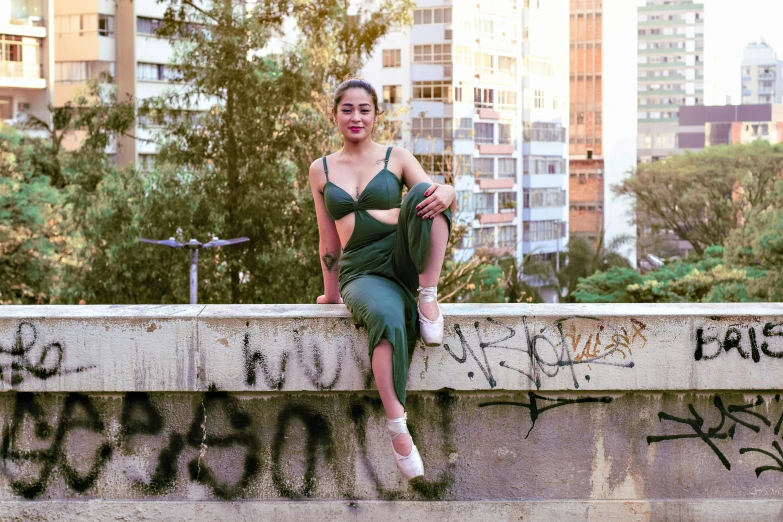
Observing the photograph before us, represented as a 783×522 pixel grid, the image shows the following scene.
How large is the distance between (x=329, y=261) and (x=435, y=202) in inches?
31.8

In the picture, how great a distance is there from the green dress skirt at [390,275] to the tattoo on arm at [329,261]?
0.14 m

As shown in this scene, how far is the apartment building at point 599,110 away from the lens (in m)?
120

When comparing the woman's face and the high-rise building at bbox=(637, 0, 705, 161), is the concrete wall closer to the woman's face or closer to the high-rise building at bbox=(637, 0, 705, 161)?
the woman's face

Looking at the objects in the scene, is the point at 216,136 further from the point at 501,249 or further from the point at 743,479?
the point at 501,249

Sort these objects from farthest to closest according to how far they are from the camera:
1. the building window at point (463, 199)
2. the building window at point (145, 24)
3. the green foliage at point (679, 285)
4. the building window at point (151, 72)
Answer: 1. the building window at point (151, 72)
2. the building window at point (145, 24)
3. the green foliage at point (679, 285)
4. the building window at point (463, 199)

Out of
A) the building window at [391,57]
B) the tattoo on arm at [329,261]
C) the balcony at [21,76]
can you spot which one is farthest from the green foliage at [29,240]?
the building window at [391,57]

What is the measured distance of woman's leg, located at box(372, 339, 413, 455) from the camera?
4.91 meters

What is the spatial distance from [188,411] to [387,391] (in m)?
0.92

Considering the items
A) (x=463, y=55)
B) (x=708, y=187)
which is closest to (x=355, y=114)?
(x=708, y=187)

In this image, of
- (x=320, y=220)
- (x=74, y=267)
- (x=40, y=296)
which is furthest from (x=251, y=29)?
(x=320, y=220)

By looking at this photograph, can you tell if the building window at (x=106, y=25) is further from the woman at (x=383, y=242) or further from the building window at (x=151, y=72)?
the woman at (x=383, y=242)

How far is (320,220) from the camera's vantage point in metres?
5.66

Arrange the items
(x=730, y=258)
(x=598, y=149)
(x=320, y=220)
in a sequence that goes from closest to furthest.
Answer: (x=320, y=220), (x=730, y=258), (x=598, y=149)

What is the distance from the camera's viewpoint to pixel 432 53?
282ft
